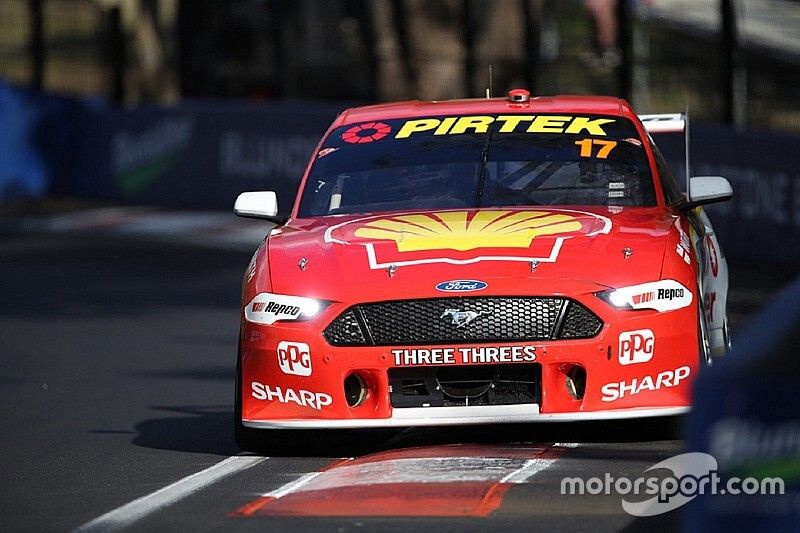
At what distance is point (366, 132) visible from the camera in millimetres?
9883

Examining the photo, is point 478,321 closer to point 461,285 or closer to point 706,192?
point 461,285

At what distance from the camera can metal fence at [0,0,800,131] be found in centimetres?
1873

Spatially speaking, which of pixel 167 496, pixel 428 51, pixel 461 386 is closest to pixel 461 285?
pixel 461 386

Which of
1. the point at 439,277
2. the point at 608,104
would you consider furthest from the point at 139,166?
the point at 439,277

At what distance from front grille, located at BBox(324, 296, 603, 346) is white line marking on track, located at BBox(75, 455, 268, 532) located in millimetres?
726

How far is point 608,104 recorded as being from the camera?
392 inches

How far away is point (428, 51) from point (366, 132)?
15382 mm

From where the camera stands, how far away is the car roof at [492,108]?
32.4 feet

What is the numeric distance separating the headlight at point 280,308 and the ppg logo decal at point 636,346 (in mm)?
1178

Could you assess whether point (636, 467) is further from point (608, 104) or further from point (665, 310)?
point (608, 104)

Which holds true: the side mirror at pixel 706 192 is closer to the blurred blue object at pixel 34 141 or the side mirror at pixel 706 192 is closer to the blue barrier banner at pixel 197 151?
the blue barrier banner at pixel 197 151

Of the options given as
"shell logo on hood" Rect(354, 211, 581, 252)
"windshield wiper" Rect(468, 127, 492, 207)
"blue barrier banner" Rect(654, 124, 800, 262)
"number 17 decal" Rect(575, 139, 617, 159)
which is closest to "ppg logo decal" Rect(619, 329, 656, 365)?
"shell logo on hood" Rect(354, 211, 581, 252)

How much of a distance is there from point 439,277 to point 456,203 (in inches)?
49.9

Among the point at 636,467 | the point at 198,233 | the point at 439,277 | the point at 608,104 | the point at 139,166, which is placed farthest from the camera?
the point at 139,166
